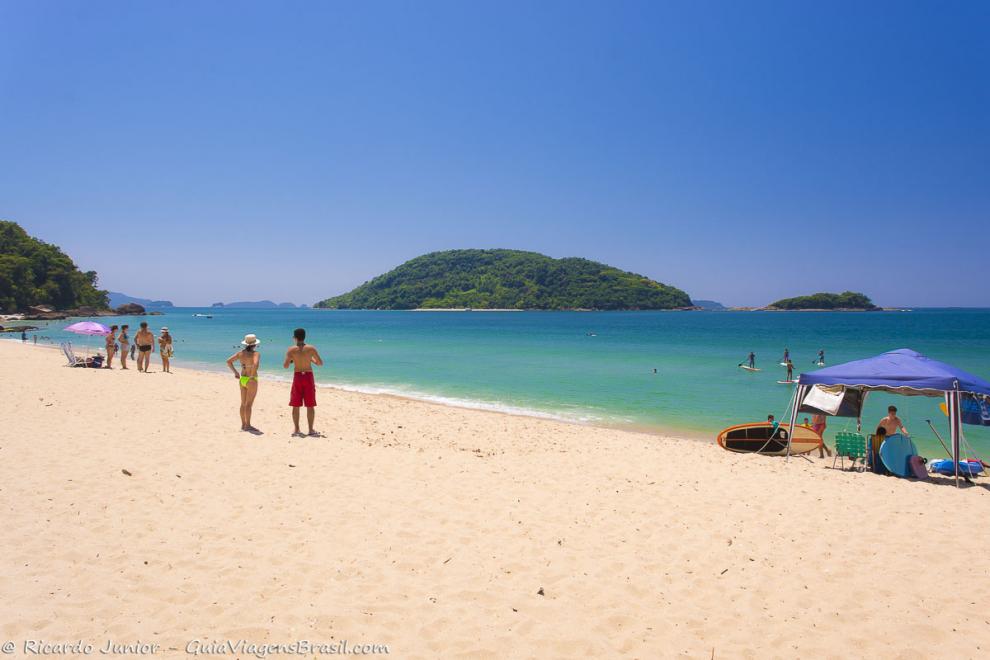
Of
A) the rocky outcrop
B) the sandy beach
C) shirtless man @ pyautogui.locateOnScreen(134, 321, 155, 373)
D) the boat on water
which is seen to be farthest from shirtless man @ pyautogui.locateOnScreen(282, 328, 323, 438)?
the rocky outcrop

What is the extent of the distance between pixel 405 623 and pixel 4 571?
11.6 ft

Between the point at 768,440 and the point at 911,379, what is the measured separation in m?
2.92

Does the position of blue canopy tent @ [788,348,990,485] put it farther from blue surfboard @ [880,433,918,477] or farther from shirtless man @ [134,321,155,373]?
shirtless man @ [134,321,155,373]

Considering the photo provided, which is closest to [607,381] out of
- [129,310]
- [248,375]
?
[248,375]

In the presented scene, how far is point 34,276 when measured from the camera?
86562 millimetres

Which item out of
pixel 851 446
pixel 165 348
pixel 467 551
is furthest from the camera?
pixel 165 348

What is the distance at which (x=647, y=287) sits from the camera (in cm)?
19875

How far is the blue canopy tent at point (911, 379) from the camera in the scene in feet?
29.9

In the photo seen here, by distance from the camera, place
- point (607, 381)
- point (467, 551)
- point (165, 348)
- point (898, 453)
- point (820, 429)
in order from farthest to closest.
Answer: point (607, 381) < point (165, 348) < point (820, 429) < point (898, 453) < point (467, 551)

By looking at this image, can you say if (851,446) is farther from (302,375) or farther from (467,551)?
(302,375)

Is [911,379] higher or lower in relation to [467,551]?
higher

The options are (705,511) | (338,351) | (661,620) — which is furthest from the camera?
(338,351)

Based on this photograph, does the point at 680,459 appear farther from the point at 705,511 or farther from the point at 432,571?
the point at 432,571

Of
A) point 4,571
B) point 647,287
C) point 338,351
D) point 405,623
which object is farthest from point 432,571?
point 647,287
